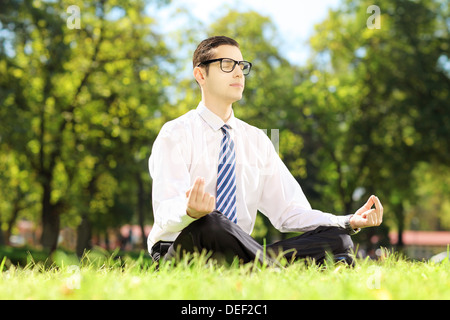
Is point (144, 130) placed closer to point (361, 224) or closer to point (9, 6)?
point (9, 6)

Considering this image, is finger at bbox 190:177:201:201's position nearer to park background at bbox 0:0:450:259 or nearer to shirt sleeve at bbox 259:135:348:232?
shirt sleeve at bbox 259:135:348:232

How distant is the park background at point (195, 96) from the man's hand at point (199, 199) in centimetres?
1776

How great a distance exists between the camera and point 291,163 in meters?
24.4

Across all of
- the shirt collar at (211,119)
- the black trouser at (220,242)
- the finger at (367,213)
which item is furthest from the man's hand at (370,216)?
the shirt collar at (211,119)

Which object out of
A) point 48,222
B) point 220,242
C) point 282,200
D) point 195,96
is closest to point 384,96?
point 195,96

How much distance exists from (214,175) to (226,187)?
0.14 meters

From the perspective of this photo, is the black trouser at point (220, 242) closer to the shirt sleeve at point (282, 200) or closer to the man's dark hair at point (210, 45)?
the shirt sleeve at point (282, 200)

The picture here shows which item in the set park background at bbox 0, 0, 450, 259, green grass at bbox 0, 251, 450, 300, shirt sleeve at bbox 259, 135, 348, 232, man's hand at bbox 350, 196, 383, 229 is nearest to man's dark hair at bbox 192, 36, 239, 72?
shirt sleeve at bbox 259, 135, 348, 232

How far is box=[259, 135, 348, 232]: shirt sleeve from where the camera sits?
177 inches

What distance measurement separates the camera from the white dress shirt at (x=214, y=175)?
399 centimetres

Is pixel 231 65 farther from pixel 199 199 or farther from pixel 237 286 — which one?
pixel 237 286

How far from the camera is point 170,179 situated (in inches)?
159

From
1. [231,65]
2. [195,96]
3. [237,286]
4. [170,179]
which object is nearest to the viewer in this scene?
[237,286]
